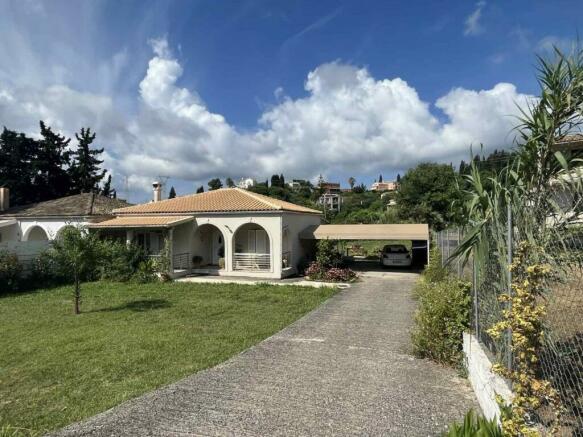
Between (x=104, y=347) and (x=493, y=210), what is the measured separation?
31.9 feet

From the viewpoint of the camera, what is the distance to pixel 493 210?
16.0ft

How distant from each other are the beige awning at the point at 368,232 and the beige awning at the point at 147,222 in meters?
8.24

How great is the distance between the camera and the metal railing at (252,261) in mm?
23750

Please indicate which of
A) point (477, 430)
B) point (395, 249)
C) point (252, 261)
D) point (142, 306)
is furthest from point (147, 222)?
point (477, 430)

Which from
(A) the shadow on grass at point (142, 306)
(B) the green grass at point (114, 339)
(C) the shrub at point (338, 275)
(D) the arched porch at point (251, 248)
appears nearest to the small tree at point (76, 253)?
(A) the shadow on grass at point (142, 306)

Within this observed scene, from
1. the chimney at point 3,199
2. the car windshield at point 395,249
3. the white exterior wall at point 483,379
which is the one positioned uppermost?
the chimney at point 3,199

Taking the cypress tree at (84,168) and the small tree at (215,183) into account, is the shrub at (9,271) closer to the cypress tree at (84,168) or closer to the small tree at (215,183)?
the cypress tree at (84,168)

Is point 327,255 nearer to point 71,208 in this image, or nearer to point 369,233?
point 369,233

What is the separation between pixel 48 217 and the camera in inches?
1148

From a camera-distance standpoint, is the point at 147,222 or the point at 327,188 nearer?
the point at 147,222

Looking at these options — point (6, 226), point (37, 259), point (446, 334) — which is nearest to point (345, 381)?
point (446, 334)

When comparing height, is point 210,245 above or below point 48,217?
below

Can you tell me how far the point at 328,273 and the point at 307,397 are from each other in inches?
616

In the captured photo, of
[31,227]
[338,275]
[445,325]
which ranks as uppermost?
[31,227]
